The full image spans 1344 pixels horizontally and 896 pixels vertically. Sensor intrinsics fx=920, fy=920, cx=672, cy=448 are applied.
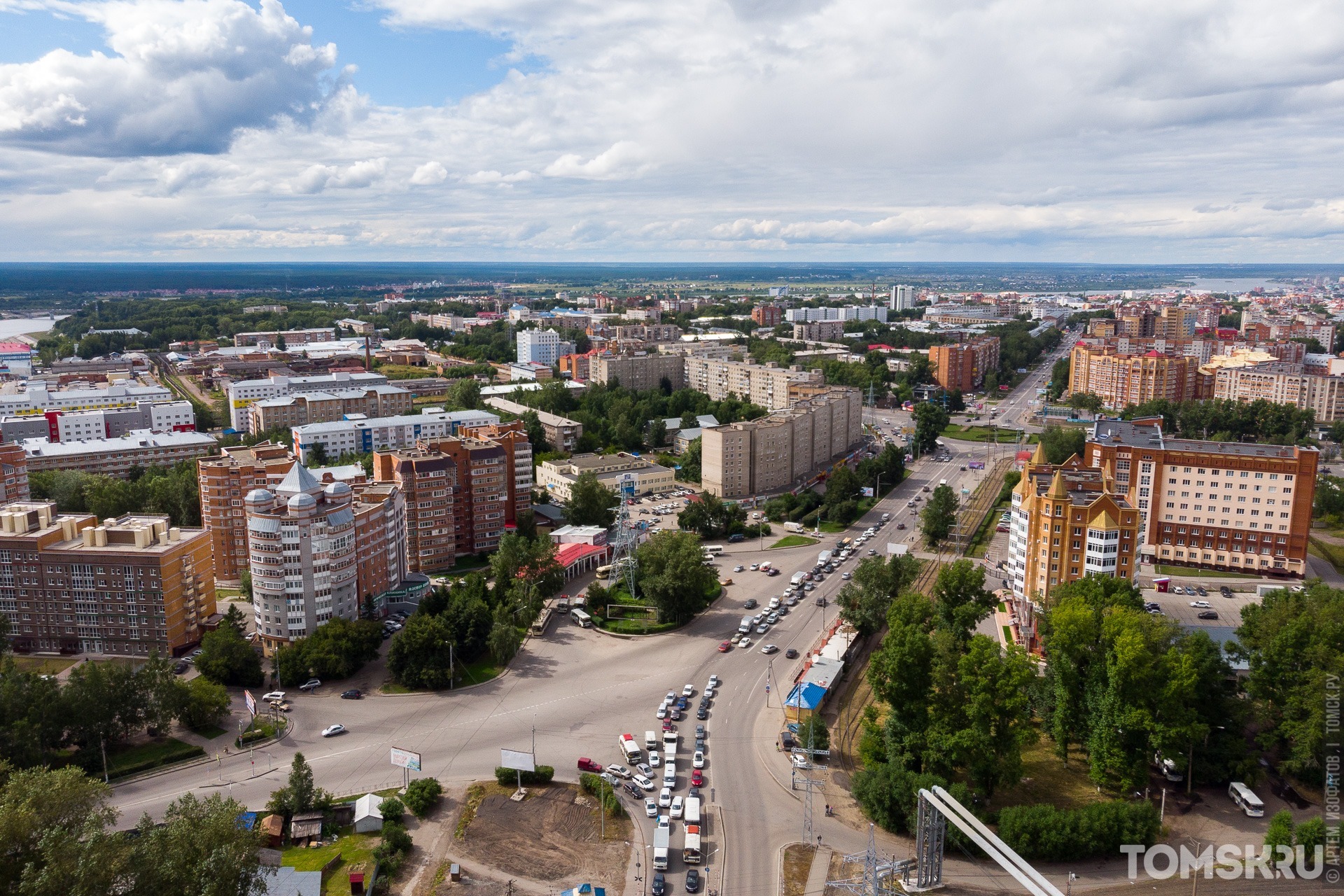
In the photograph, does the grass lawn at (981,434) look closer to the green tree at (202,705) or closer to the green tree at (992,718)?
the green tree at (992,718)

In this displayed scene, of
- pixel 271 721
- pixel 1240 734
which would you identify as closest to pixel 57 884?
pixel 271 721

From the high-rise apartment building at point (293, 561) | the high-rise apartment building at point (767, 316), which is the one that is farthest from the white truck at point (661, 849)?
the high-rise apartment building at point (767, 316)

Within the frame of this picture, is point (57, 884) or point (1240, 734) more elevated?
point (57, 884)

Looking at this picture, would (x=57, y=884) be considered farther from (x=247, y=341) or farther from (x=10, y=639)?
(x=247, y=341)

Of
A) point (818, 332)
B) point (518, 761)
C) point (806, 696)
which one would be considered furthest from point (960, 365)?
point (518, 761)

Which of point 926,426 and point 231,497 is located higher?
point 231,497

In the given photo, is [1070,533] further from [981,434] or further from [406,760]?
[981,434]
